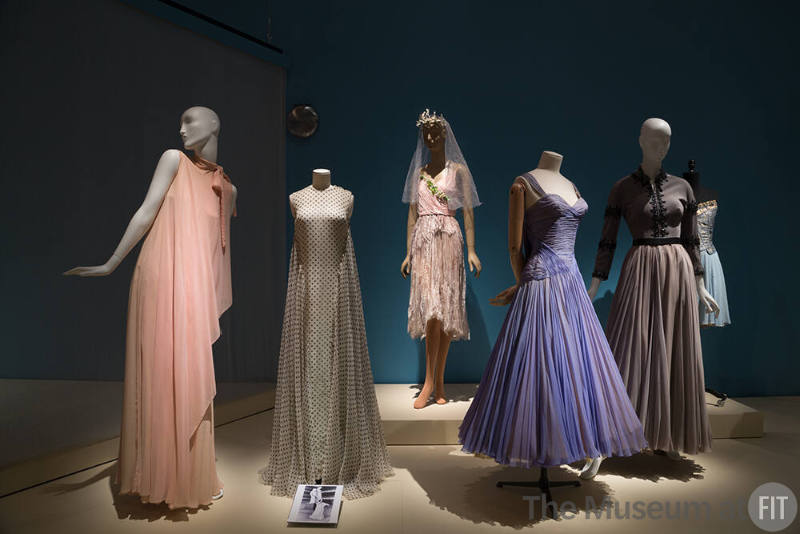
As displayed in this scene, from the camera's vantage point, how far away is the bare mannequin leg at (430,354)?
397 centimetres

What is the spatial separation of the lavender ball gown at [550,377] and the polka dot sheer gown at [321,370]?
581 mm

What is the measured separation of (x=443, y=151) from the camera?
12.9 feet

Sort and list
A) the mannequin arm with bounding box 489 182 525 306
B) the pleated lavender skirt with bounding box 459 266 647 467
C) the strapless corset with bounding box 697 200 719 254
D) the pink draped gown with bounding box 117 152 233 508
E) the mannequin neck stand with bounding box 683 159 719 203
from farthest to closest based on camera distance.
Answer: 1. the strapless corset with bounding box 697 200 719 254
2. the mannequin neck stand with bounding box 683 159 719 203
3. the mannequin arm with bounding box 489 182 525 306
4. the pink draped gown with bounding box 117 152 233 508
5. the pleated lavender skirt with bounding box 459 266 647 467

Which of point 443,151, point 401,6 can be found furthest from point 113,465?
point 401,6

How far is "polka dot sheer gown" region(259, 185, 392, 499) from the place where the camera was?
2.96m

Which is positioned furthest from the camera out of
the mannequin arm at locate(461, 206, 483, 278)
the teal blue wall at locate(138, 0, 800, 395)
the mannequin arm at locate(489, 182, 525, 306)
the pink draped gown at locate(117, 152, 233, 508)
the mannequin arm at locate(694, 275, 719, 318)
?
the teal blue wall at locate(138, 0, 800, 395)

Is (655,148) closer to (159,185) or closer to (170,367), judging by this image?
(159,185)

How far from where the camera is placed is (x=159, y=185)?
271 cm

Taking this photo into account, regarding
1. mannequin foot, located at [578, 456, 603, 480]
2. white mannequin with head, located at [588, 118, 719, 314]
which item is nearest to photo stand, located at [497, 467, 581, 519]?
mannequin foot, located at [578, 456, 603, 480]

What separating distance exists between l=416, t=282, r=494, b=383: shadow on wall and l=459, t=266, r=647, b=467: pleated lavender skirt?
190 centimetres

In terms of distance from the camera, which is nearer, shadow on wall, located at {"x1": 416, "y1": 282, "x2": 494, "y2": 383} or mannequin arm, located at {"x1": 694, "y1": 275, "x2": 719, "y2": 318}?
mannequin arm, located at {"x1": 694, "y1": 275, "x2": 719, "y2": 318}

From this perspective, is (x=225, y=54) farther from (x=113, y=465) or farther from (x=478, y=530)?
(x=478, y=530)

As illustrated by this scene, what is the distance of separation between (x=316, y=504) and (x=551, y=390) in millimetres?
1208

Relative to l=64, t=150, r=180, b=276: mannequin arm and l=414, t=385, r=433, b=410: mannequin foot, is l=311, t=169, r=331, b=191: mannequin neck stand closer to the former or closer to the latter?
l=64, t=150, r=180, b=276: mannequin arm
